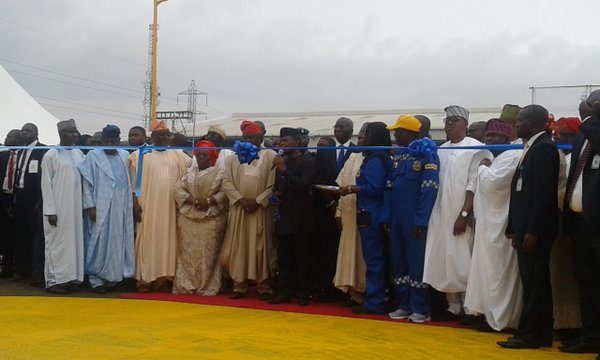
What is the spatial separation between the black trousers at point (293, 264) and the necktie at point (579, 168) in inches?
119

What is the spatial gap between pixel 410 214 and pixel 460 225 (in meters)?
0.49

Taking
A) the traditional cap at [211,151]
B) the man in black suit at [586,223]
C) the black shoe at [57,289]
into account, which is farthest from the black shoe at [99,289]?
the man in black suit at [586,223]

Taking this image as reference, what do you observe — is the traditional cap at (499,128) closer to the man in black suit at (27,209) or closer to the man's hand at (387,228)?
the man's hand at (387,228)

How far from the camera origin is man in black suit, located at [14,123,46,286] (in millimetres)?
8969

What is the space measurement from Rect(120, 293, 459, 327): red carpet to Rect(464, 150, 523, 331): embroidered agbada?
63cm

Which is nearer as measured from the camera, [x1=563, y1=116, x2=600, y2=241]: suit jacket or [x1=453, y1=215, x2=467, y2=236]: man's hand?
[x1=563, y1=116, x2=600, y2=241]: suit jacket

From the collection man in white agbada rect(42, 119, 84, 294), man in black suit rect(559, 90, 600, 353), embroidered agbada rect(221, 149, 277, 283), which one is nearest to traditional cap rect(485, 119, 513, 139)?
man in black suit rect(559, 90, 600, 353)

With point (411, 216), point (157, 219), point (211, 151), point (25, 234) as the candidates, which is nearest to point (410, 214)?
point (411, 216)

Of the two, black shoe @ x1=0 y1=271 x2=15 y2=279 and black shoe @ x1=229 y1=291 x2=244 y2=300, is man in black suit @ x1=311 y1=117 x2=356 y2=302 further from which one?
black shoe @ x1=0 y1=271 x2=15 y2=279

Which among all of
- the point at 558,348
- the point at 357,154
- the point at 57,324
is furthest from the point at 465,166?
the point at 57,324

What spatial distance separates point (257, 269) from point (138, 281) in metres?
1.57

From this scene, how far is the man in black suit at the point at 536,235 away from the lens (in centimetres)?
533

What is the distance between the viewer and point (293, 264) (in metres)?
7.77

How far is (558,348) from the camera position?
5301 millimetres
